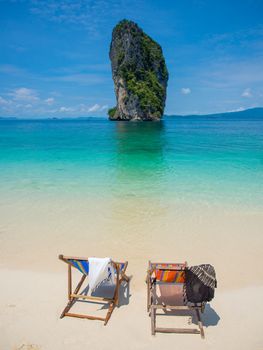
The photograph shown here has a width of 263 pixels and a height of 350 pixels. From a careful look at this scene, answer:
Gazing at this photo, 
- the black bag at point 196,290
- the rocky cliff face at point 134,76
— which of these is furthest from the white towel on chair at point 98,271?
the rocky cliff face at point 134,76

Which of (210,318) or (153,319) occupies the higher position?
(153,319)

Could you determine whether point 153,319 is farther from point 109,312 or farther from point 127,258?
point 127,258

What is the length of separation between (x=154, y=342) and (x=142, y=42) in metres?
112

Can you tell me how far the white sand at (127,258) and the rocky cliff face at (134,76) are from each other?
3426 inches

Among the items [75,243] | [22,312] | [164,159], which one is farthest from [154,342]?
[164,159]

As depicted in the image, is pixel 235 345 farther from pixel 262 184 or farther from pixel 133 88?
pixel 133 88

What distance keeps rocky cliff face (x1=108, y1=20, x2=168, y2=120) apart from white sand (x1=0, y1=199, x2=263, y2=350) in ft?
285

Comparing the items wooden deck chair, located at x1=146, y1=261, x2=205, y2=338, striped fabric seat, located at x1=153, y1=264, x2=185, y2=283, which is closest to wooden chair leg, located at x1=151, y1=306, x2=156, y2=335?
wooden deck chair, located at x1=146, y1=261, x2=205, y2=338

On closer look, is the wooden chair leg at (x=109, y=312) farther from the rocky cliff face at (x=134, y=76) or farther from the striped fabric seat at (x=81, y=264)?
the rocky cliff face at (x=134, y=76)

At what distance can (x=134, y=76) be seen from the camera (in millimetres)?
95750

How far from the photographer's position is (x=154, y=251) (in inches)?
244

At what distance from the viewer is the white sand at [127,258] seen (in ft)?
12.1

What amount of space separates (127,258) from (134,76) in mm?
97581

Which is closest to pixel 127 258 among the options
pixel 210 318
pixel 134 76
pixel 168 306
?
pixel 168 306
